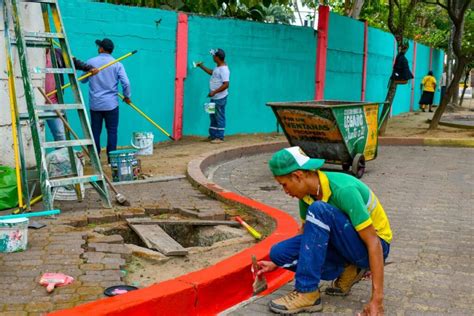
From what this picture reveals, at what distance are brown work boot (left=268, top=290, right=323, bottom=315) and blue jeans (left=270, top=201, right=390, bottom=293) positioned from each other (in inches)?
1.8

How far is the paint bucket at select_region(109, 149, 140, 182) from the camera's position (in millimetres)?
7266

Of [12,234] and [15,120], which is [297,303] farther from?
[15,120]

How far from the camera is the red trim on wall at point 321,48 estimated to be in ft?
48.2

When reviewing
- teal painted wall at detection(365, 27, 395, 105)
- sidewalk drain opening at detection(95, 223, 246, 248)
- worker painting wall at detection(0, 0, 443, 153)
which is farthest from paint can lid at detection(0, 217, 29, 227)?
teal painted wall at detection(365, 27, 395, 105)

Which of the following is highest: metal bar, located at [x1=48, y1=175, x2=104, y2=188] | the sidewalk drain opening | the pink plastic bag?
metal bar, located at [x1=48, y1=175, x2=104, y2=188]

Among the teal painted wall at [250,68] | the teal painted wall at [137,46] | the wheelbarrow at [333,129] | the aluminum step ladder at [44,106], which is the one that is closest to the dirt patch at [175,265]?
the aluminum step ladder at [44,106]

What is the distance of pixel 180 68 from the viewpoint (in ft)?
37.6

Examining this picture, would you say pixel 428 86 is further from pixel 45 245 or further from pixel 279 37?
pixel 45 245

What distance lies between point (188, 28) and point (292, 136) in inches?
141

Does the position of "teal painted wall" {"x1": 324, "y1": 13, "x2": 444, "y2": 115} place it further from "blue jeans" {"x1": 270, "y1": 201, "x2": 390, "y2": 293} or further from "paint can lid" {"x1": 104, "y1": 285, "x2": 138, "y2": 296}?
"paint can lid" {"x1": 104, "y1": 285, "x2": 138, "y2": 296}

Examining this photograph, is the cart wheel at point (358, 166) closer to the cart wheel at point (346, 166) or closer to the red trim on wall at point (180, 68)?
the cart wheel at point (346, 166)

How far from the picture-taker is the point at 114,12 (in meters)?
10.1

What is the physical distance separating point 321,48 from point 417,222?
9.11 metres

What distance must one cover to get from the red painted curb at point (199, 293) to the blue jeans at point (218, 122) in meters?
6.74
